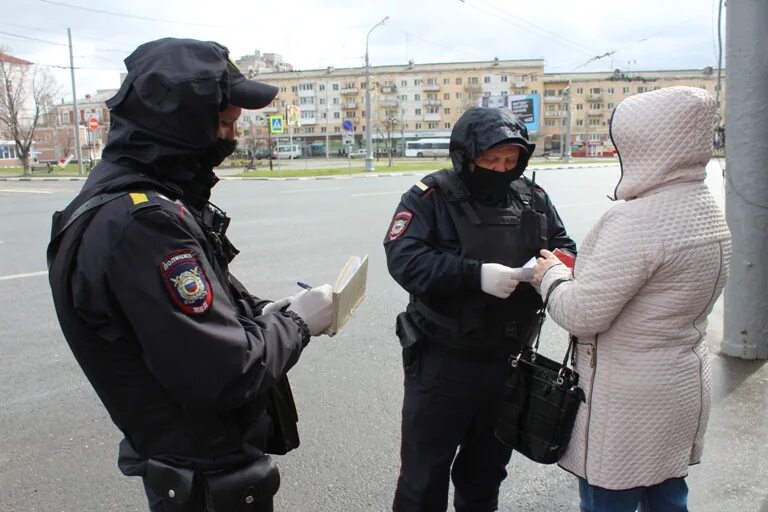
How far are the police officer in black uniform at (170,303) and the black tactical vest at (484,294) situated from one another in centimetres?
90

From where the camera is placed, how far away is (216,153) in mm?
1721

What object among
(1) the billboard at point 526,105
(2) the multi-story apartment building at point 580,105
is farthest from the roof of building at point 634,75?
(1) the billboard at point 526,105

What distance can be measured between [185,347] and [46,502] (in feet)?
7.00

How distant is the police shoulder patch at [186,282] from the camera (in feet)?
4.58

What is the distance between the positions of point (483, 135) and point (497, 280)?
1.90 ft

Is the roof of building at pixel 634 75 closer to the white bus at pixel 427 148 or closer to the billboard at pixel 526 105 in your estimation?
the billboard at pixel 526 105

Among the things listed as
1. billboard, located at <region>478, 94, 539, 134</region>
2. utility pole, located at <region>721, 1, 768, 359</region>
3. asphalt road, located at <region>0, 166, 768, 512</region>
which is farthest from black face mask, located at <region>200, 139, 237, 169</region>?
billboard, located at <region>478, 94, 539, 134</region>

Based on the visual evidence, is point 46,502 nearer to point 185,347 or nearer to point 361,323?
point 185,347

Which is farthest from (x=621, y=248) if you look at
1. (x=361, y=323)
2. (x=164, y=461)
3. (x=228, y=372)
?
(x=361, y=323)

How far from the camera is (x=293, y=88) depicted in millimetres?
101188

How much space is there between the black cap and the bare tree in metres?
45.1

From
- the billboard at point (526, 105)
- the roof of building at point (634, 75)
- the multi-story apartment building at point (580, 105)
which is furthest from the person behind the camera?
the multi-story apartment building at point (580, 105)

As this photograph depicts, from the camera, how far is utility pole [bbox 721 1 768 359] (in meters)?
4.20

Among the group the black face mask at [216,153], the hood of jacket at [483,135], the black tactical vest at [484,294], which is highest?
the hood of jacket at [483,135]
